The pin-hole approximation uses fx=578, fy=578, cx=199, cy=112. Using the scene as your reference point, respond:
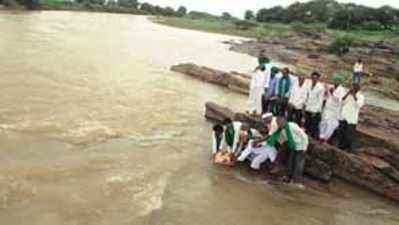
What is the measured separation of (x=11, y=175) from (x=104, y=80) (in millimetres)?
13643

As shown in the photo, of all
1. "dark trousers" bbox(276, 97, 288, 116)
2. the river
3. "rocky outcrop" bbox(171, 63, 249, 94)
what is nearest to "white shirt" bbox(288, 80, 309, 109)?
"dark trousers" bbox(276, 97, 288, 116)

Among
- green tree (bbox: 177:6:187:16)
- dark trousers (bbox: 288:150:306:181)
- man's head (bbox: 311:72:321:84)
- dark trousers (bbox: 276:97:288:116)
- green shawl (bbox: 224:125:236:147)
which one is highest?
man's head (bbox: 311:72:321:84)

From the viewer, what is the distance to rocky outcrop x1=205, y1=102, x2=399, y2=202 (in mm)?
12742

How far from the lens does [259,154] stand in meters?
13.2

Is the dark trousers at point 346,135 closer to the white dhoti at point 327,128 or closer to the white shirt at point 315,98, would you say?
the white dhoti at point 327,128

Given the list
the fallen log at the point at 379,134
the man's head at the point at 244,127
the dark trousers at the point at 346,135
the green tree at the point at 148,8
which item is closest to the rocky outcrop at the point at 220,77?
the fallen log at the point at 379,134

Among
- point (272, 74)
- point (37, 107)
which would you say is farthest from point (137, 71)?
point (272, 74)

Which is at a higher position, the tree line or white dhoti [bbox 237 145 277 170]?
the tree line

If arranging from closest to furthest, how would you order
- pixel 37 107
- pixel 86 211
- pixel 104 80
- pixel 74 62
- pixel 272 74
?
pixel 86 211, pixel 272 74, pixel 37 107, pixel 104 80, pixel 74 62

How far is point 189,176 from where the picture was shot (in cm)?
1284

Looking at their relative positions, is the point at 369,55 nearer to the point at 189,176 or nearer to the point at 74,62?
the point at 74,62

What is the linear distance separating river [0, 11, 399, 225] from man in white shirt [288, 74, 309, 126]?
2.27 m

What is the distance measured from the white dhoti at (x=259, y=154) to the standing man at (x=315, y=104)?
188 centimetres

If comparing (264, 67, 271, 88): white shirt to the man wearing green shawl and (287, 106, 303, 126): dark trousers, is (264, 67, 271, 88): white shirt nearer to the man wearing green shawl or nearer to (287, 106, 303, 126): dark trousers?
(287, 106, 303, 126): dark trousers
